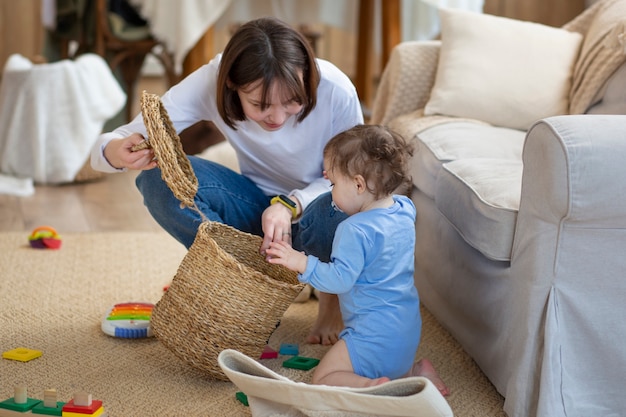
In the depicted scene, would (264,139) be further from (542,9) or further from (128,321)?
(542,9)

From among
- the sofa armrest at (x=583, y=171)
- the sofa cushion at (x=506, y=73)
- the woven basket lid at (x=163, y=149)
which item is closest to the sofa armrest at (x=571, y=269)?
the sofa armrest at (x=583, y=171)

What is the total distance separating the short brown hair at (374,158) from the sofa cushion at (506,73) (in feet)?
2.89

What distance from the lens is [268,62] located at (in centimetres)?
151

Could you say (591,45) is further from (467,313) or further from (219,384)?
(219,384)

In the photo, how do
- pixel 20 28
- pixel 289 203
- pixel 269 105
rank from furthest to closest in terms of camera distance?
pixel 20 28
pixel 289 203
pixel 269 105

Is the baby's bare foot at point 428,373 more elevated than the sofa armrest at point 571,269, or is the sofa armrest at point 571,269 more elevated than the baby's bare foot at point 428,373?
the sofa armrest at point 571,269

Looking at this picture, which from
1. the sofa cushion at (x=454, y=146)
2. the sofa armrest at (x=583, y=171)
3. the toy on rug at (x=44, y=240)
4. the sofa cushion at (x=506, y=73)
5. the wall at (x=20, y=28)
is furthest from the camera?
the wall at (x=20, y=28)

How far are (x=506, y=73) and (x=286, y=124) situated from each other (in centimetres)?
83

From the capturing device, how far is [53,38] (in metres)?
4.20

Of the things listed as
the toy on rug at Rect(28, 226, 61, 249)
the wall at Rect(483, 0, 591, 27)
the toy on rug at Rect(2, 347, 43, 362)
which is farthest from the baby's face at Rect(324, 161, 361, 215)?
the wall at Rect(483, 0, 591, 27)

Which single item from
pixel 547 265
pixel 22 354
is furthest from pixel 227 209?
pixel 547 265

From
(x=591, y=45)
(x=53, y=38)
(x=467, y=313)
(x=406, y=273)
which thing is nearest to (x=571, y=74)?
(x=591, y=45)

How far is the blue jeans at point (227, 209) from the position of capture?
66.8 inches

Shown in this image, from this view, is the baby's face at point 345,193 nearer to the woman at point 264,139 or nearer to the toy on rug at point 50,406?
the woman at point 264,139
